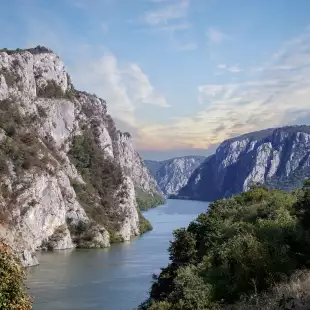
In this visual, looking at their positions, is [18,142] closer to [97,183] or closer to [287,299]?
[97,183]

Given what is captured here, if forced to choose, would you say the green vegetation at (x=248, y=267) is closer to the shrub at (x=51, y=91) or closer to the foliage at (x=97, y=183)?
the foliage at (x=97, y=183)

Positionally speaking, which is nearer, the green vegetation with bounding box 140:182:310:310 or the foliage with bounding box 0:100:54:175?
the green vegetation with bounding box 140:182:310:310

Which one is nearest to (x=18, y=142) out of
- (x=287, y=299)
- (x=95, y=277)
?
(x=95, y=277)

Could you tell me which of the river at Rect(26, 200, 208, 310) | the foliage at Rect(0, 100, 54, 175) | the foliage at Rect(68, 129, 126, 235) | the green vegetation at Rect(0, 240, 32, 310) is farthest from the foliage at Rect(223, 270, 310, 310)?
the foliage at Rect(68, 129, 126, 235)

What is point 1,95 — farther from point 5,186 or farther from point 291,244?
point 291,244

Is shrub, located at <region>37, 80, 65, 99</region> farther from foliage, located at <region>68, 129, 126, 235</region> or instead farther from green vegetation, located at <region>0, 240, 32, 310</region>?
green vegetation, located at <region>0, 240, 32, 310</region>

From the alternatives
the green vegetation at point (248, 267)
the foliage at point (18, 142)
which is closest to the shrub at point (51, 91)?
the foliage at point (18, 142)

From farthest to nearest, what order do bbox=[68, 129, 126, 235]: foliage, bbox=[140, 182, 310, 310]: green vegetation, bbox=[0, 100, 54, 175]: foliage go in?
1. bbox=[68, 129, 126, 235]: foliage
2. bbox=[0, 100, 54, 175]: foliage
3. bbox=[140, 182, 310, 310]: green vegetation
